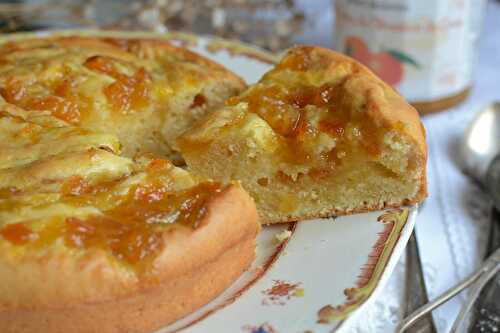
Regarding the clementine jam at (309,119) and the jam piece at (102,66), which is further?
the jam piece at (102,66)

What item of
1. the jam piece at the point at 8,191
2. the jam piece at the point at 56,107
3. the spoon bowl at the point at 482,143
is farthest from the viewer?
the spoon bowl at the point at 482,143

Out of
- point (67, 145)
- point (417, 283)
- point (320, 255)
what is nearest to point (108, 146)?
point (67, 145)

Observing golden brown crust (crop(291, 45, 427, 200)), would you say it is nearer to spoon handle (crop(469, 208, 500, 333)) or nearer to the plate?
the plate

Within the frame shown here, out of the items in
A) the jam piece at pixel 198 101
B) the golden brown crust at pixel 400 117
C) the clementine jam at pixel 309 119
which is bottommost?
the jam piece at pixel 198 101

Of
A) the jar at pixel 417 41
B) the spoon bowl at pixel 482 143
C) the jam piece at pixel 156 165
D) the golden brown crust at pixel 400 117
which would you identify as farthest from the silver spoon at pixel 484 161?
the jam piece at pixel 156 165

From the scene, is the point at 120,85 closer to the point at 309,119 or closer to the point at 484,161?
the point at 309,119

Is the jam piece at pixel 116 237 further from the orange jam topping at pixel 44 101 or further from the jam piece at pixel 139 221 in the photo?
the orange jam topping at pixel 44 101

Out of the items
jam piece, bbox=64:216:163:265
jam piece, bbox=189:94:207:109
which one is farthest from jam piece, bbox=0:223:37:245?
jam piece, bbox=189:94:207:109
